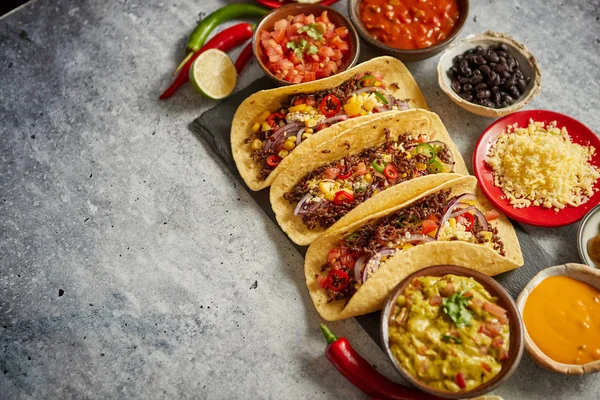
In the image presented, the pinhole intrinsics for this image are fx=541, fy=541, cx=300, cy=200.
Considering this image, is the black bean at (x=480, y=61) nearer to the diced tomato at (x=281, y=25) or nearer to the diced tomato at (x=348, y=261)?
the diced tomato at (x=281, y=25)

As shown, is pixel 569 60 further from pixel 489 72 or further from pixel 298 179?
pixel 298 179

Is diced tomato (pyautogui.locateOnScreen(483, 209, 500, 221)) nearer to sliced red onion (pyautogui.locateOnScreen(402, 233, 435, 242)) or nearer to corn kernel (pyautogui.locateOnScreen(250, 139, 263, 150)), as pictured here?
sliced red onion (pyautogui.locateOnScreen(402, 233, 435, 242))

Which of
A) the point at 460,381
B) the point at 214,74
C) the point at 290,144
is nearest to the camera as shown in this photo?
the point at 460,381

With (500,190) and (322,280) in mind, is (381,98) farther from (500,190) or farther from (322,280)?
(322,280)

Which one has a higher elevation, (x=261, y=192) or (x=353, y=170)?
(x=353, y=170)

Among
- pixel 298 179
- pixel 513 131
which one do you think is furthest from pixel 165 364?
pixel 513 131

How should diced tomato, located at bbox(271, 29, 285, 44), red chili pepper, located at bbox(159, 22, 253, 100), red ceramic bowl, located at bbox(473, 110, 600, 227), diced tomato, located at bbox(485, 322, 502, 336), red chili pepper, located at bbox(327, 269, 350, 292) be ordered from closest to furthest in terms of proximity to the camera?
diced tomato, located at bbox(485, 322, 502, 336) < red chili pepper, located at bbox(327, 269, 350, 292) < red ceramic bowl, located at bbox(473, 110, 600, 227) < diced tomato, located at bbox(271, 29, 285, 44) < red chili pepper, located at bbox(159, 22, 253, 100)

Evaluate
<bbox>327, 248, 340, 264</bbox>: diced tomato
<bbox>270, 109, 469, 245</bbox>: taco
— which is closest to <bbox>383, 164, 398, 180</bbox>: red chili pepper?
<bbox>270, 109, 469, 245</bbox>: taco

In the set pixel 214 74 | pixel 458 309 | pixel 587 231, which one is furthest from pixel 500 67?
pixel 214 74
